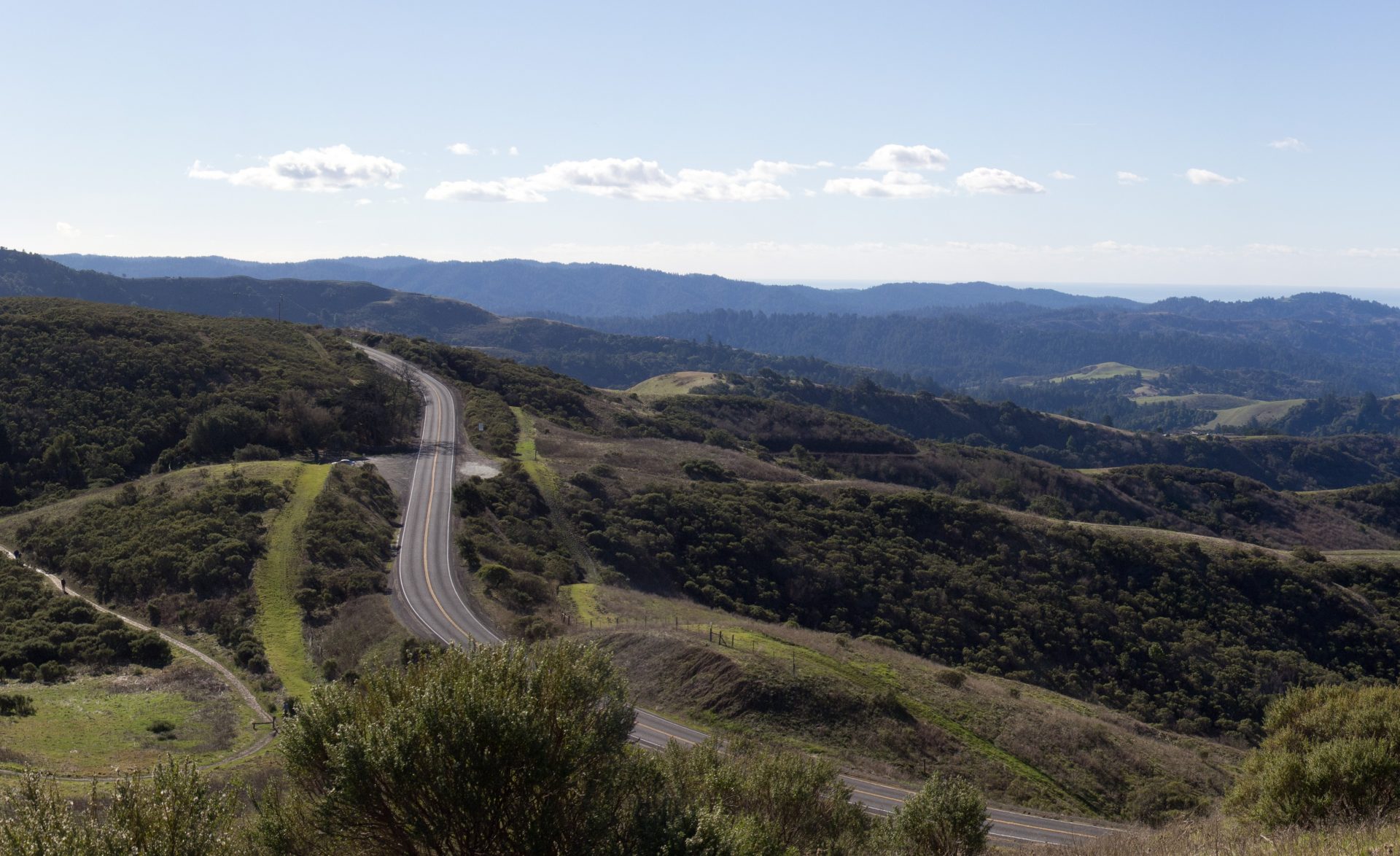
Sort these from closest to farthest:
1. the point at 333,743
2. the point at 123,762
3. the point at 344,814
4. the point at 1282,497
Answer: the point at 344,814 < the point at 333,743 < the point at 123,762 < the point at 1282,497

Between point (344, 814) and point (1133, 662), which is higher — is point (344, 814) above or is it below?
above

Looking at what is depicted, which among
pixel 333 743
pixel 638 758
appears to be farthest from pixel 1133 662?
pixel 333 743

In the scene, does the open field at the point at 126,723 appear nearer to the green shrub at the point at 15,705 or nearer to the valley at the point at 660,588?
the valley at the point at 660,588

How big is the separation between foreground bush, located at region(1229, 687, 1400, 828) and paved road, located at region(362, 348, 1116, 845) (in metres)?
6.24

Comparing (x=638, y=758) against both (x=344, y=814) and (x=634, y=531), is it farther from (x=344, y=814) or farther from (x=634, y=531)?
(x=634, y=531)

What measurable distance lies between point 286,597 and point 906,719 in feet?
97.3

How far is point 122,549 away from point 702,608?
1221 inches

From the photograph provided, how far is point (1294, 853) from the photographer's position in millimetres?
13453

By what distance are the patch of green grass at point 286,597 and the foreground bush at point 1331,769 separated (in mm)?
30832

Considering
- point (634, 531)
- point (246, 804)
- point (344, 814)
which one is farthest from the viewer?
point (634, 531)

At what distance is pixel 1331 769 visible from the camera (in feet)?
62.8

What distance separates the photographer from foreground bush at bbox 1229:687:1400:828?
1878 centimetres

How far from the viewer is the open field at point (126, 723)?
83.1 ft

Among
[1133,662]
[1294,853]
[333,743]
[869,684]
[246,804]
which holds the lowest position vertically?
[1133,662]
